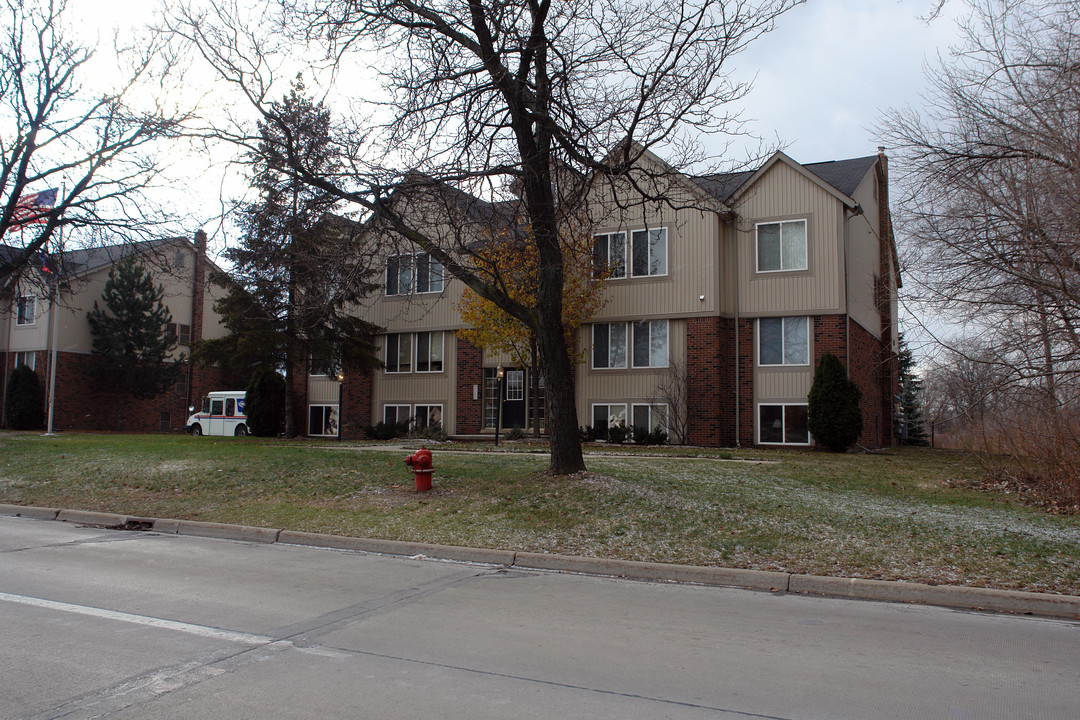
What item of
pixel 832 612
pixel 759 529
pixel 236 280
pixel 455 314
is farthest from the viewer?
pixel 455 314

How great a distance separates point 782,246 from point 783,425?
17.8 ft

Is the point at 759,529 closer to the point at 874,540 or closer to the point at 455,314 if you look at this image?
the point at 874,540

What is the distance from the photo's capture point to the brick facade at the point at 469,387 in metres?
28.3

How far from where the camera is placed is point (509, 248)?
2223 centimetres

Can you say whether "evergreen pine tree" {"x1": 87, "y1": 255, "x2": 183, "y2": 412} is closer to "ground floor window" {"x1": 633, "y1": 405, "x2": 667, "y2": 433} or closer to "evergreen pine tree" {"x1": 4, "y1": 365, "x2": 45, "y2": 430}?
"evergreen pine tree" {"x1": 4, "y1": 365, "x2": 45, "y2": 430}

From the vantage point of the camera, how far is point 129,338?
3816 centimetres

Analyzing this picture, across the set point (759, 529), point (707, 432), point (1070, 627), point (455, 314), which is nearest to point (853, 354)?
point (707, 432)

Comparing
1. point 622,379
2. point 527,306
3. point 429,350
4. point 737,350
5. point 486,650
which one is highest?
point 527,306

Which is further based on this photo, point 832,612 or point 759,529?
point 759,529

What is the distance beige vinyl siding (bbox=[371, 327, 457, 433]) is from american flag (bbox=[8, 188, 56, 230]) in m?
12.1

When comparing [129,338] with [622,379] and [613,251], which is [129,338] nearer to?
[613,251]

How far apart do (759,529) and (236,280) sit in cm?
2205

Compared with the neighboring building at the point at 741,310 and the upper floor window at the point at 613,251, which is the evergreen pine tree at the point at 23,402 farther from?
the upper floor window at the point at 613,251

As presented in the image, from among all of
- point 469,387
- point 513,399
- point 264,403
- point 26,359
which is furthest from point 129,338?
point 513,399
